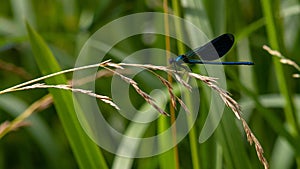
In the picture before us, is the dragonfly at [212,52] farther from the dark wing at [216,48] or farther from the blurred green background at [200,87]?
the blurred green background at [200,87]

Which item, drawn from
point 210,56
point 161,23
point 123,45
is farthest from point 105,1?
point 210,56

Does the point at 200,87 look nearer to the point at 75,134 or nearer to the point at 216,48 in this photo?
the point at 75,134

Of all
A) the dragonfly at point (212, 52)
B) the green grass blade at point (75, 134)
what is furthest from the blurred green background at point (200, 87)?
the dragonfly at point (212, 52)

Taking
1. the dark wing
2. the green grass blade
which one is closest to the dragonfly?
the dark wing

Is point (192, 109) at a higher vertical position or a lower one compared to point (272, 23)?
lower

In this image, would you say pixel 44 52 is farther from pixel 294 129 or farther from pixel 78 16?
pixel 78 16

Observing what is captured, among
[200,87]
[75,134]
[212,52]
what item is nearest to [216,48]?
[212,52]

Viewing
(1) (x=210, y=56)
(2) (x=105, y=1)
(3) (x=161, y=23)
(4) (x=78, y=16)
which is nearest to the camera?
(1) (x=210, y=56)

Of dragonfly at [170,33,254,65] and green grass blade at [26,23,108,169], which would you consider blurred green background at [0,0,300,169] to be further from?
dragonfly at [170,33,254,65]
